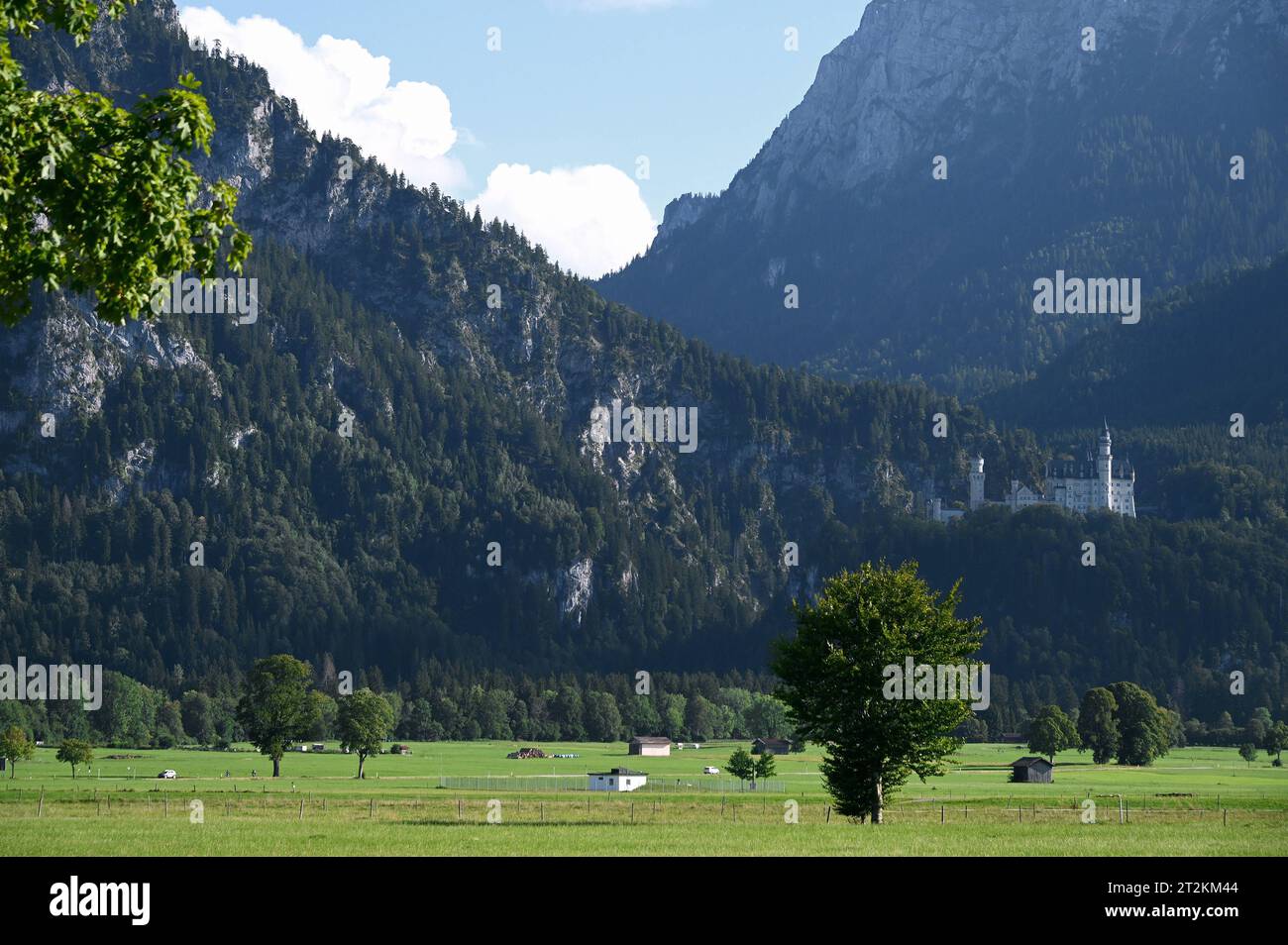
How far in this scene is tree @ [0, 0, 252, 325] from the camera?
2844 cm

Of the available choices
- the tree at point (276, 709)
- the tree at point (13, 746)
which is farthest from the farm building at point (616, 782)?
the tree at point (13, 746)

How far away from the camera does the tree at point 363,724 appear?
Result: 16800 cm

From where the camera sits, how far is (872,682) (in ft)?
251

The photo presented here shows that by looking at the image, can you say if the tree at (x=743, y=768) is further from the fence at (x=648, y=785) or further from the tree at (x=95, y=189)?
the tree at (x=95, y=189)

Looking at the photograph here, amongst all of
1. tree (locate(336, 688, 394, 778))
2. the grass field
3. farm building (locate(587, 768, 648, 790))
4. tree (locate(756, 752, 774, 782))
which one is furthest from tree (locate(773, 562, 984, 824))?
tree (locate(336, 688, 394, 778))

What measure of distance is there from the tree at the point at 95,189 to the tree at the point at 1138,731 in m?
174

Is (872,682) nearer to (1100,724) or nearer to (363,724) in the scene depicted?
(363,724)

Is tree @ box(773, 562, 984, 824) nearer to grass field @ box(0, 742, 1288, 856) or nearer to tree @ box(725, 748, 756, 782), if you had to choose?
grass field @ box(0, 742, 1288, 856)

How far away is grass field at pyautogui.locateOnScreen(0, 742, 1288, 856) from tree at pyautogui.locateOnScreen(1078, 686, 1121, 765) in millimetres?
3155

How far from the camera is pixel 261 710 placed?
543 feet

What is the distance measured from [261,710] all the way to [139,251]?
14127 centimetres
